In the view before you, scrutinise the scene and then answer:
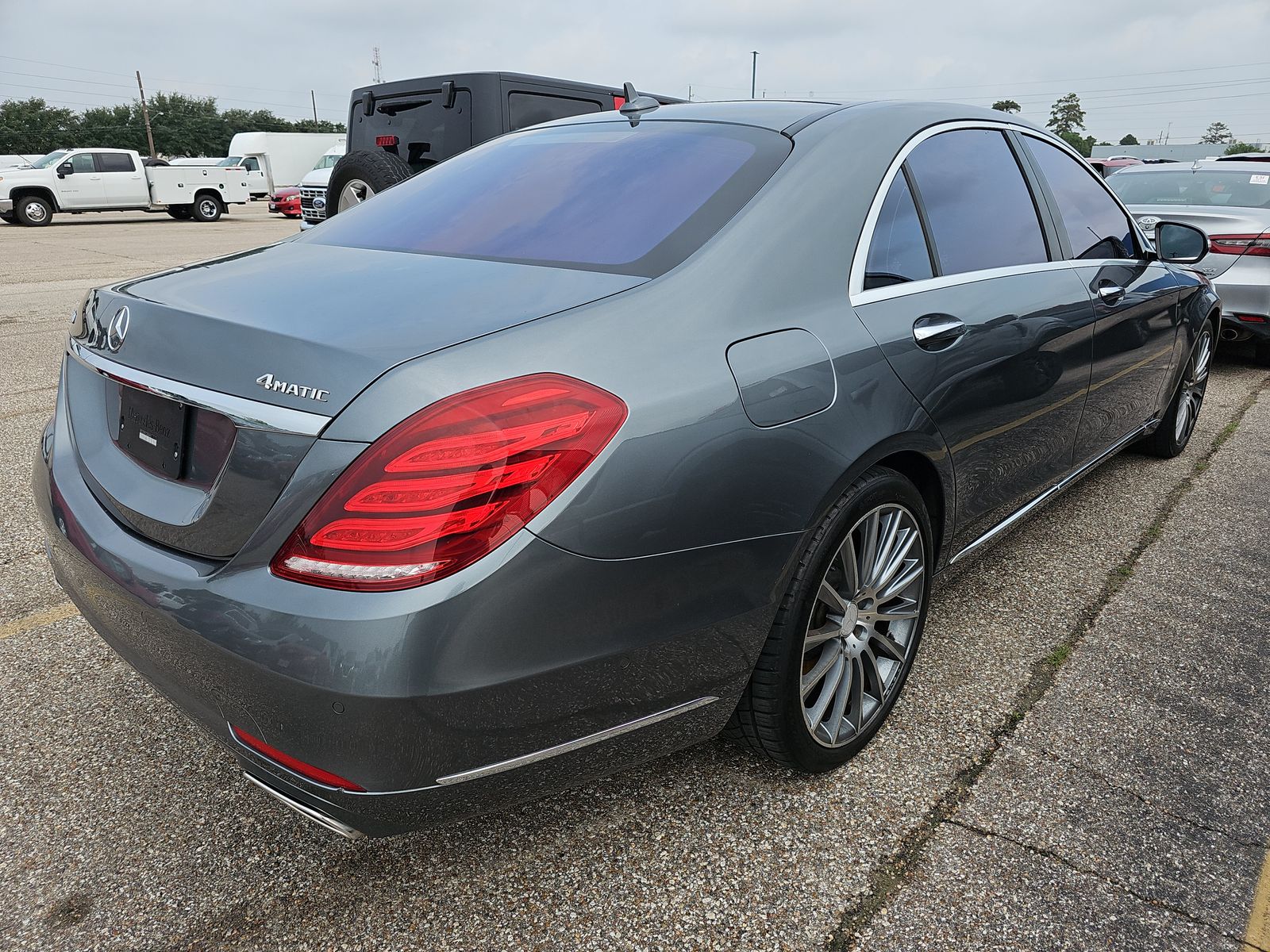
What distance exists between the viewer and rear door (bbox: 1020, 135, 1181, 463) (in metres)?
3.31

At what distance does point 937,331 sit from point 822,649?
0.87 metres

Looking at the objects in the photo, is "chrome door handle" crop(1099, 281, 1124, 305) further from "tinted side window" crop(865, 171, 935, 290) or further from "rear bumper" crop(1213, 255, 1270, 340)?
"rear bumper" crop(1213, 255, 1270, 340)

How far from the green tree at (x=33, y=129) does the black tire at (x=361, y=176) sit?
2208 inches

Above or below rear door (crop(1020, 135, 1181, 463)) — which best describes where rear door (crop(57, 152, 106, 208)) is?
below

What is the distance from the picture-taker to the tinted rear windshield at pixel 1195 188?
6.98m

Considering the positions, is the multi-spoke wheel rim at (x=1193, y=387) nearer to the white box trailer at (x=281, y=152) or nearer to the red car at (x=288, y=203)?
the red car at (x=288, y=203)

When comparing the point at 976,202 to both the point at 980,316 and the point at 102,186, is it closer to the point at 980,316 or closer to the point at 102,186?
the point at 980,316

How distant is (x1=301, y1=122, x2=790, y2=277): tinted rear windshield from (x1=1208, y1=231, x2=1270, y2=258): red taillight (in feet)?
18.8

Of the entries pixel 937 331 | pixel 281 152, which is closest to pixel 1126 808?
pixel 937 331

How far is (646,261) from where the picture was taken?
1907 millimetres

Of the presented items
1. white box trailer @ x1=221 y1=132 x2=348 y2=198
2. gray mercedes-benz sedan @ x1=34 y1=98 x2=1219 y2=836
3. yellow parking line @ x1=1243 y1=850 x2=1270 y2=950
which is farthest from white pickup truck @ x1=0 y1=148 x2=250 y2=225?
yellow parking line @ x1=1243 y1=850 x2=1270 y2=950

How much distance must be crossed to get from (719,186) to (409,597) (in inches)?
48.6

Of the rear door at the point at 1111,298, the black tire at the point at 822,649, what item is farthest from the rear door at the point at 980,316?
the black tire at the point at 822,649

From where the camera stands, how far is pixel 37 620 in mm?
3021
